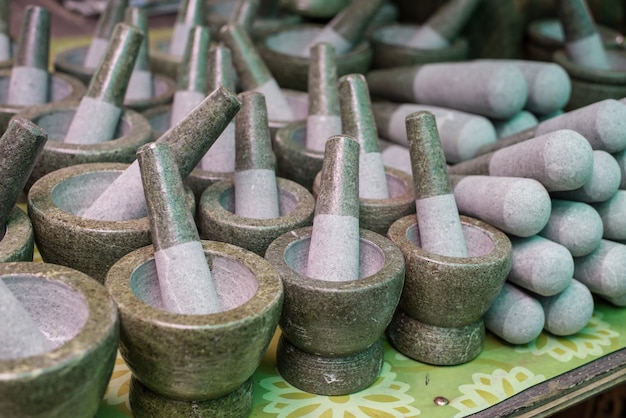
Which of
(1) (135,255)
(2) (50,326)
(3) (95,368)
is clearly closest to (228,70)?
(1) (135,255)

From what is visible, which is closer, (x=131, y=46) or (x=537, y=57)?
(x=131, y=46)

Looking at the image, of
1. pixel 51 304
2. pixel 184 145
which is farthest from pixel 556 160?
pixel 51 304

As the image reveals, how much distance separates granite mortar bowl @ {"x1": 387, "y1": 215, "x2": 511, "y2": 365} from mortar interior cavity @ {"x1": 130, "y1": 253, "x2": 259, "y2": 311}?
0.27 metres

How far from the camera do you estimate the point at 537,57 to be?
2.19 meters

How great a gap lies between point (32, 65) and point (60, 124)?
239mm

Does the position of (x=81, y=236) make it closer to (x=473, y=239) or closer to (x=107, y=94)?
(x=107, y=94)

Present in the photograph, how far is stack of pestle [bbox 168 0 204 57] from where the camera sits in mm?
2020

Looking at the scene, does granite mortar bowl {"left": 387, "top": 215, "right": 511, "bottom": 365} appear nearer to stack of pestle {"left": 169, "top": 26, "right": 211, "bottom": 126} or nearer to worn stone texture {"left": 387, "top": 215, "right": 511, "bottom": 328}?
worn stone texture {"left": 387, "top": 215, "right": 511, "bottom": 328}

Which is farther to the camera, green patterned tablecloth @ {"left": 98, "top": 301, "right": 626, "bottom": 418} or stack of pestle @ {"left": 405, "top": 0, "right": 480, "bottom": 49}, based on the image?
stack of pestle @ {"left": 405, "top": 0, "right": 480, "bottom": 49}

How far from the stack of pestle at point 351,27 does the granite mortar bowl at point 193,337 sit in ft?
3.43

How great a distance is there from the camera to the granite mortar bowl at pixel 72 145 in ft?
4.51

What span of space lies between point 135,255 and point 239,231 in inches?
7.2

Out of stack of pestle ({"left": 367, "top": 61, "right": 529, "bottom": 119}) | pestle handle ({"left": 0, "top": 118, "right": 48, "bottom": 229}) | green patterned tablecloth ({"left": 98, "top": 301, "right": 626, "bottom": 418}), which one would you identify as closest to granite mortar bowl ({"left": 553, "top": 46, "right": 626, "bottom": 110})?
stack of pestle ({"left": 367, "top": 61, "right": 529, "bottom": 119})

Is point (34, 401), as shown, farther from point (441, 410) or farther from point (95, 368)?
point (441, 410)
